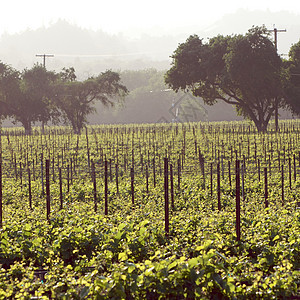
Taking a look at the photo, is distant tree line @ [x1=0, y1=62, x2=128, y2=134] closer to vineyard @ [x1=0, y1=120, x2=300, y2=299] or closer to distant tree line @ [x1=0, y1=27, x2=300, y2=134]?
distant tree line @ [x1=0, y1=27, x2=300, y2=134]

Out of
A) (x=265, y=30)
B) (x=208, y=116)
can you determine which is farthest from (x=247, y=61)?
(x=208, y=116)

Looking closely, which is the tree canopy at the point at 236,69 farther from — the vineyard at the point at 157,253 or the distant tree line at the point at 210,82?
the vineyard at the point at 157,253

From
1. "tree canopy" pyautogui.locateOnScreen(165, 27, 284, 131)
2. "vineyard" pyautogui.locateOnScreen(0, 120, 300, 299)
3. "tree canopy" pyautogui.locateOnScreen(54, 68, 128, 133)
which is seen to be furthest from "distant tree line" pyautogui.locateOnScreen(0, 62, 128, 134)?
"vineyard" pyautogui.locateOnScreen(0, 120, 300, 299)

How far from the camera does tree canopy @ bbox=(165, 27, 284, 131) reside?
50.6 meters

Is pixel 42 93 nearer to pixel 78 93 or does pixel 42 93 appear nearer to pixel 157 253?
pixel 78 93

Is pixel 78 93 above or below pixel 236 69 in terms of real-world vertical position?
below

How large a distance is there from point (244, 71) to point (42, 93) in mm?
30074

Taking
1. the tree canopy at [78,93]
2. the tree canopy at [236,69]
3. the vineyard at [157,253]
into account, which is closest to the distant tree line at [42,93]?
the tree canopy at [78,93]

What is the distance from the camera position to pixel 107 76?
6969 cm

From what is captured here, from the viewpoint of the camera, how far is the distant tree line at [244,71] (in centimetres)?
5062

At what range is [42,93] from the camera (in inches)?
2721

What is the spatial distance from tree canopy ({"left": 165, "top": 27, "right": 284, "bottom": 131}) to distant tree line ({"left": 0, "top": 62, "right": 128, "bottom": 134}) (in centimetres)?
1543

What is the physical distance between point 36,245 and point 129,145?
3039cm

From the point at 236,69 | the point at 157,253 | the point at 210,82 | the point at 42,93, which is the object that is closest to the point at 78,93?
the point at 42,93
